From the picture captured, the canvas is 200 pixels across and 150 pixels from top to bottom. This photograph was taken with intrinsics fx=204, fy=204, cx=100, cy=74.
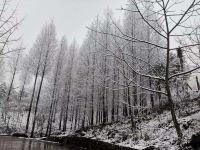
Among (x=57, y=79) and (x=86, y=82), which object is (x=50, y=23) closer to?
(x=57, y=79)

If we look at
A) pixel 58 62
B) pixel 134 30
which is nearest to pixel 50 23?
pixel 58 62

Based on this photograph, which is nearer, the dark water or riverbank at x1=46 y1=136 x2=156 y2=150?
riverbank at x1=46 y1=136 x2=156 y2=150

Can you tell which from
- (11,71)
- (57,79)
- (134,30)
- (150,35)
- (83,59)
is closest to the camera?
(134,30)

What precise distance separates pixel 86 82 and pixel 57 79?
19.3 ft

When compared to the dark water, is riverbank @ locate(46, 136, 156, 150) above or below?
above

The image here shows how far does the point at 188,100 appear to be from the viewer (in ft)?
37.6

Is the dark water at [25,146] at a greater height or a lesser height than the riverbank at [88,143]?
lesser

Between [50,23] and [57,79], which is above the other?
[50,23]

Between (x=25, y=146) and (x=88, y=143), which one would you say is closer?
(x=25, y=146)

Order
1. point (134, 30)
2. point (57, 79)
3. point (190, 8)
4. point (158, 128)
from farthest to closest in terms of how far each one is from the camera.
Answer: point (57, 79) < point (134, 30) < point (158, 128) < point (190, 8)

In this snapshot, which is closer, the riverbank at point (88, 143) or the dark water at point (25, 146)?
the riverbank at point (88, 143)

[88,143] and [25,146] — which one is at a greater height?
[88,143]

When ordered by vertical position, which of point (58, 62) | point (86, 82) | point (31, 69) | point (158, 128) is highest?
point (58, 62)

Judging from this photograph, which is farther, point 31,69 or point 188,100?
point 31,69
